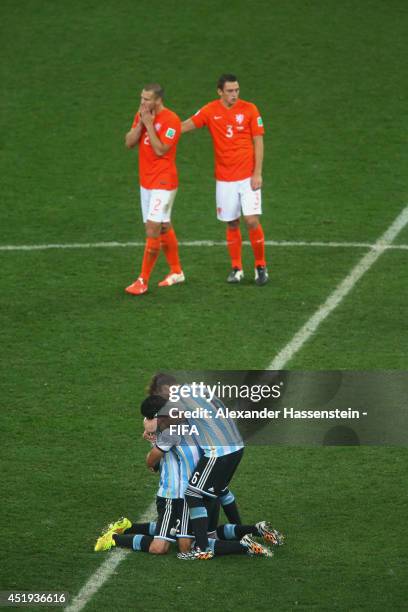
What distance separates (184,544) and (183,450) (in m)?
0.64

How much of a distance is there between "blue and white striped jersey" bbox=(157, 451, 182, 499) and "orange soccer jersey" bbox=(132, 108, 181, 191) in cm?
563

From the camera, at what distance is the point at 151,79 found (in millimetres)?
22734

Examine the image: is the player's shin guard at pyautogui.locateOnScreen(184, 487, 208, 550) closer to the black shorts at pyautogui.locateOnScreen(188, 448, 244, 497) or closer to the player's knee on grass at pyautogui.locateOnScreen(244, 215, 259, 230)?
the black shorts at pyautogui.locateOnScreen(188, 448, 244, 497)

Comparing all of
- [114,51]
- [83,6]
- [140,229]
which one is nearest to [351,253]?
[140,229]

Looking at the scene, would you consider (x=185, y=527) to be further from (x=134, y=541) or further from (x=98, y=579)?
(x=98, y=579)

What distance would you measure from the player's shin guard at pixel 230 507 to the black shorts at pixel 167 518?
1.04 ft

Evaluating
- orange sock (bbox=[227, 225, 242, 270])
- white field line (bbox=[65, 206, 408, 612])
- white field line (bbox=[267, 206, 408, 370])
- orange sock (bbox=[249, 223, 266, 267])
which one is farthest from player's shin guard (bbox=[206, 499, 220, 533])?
orange sock (bbox=[227, 225, 242, 270])

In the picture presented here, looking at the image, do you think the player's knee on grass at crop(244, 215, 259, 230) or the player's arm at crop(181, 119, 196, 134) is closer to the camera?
the player's knee on grass at crop(244, 215, 259, 230)

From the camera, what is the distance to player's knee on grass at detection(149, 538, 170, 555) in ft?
31.4

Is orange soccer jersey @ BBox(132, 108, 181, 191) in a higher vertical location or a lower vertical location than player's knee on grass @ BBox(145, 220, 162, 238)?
higher

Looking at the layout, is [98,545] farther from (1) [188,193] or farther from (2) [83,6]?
(2) [83,6]

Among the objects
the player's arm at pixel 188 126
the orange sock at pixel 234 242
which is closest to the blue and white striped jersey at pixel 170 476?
the orange sock at pixel 234 242

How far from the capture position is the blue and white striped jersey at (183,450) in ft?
31.4

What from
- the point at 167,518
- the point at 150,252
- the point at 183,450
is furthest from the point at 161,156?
the point at 167,518
